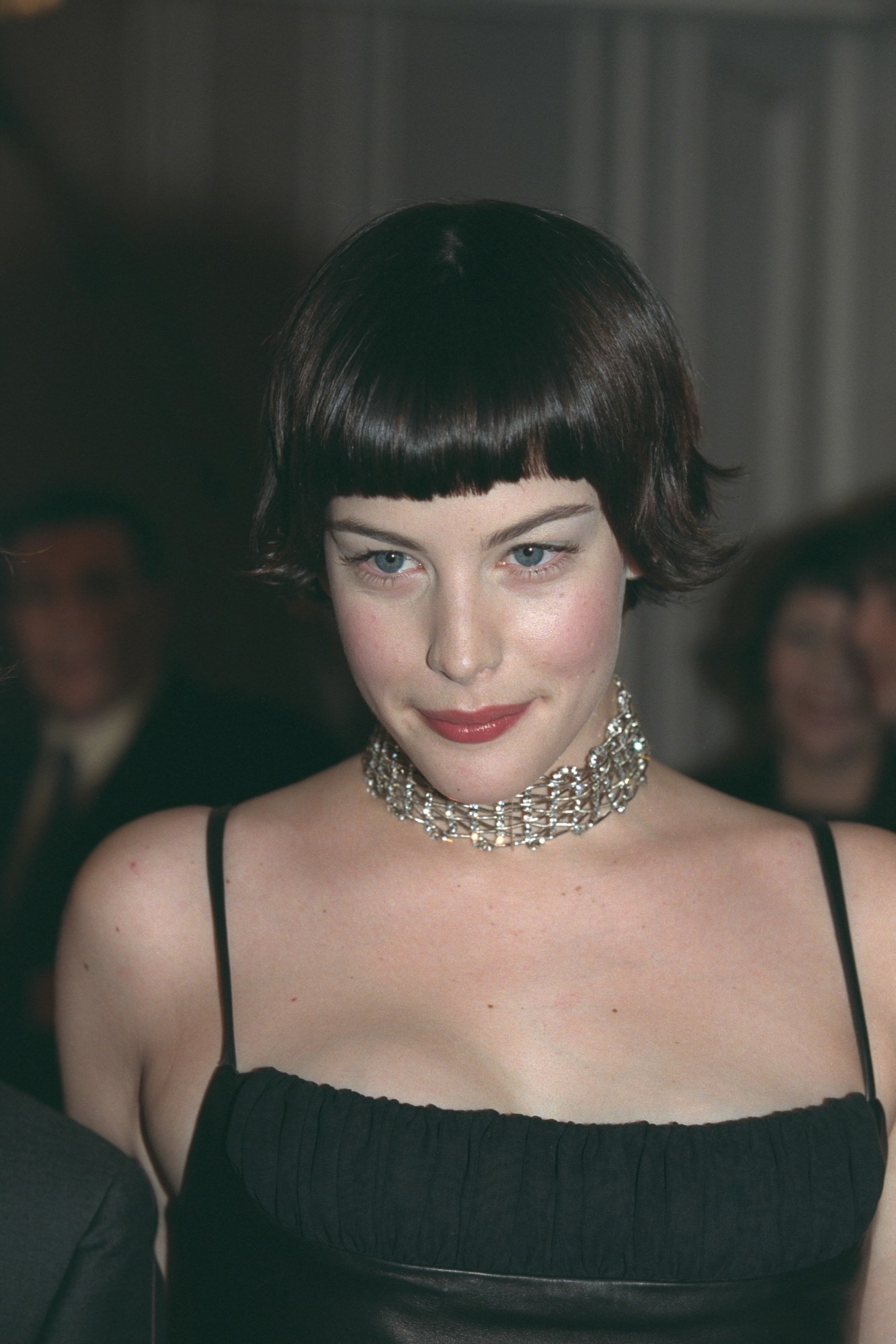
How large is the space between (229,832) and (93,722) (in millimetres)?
767

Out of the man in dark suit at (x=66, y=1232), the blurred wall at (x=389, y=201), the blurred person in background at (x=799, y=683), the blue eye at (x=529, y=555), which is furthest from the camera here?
the blurred person in background at (x=799, y=683)

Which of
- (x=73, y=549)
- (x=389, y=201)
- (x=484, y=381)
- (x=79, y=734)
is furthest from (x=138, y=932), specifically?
(x=389, y=201)

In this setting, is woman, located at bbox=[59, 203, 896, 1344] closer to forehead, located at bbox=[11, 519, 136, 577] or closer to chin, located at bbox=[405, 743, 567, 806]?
chin, located at bbox=[405, 743, 567, 806]

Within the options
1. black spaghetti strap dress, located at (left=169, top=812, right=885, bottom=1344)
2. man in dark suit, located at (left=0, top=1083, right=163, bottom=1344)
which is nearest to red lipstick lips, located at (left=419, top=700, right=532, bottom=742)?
black spaghetti strap dress, located at (left=169, top=812, right=885, bottom=1344)

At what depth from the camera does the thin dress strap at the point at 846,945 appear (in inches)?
45.1

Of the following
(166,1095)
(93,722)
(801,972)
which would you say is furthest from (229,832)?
(93,722)

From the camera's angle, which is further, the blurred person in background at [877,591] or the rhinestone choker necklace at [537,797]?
the blurred person in background at [877,591]

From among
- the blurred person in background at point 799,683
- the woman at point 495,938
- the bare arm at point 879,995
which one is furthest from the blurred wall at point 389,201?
the bare arm at point 879,995

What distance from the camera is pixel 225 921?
1.23m

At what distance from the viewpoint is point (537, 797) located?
4.01 feet

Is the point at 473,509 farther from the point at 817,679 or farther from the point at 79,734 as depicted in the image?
the point at 817,679

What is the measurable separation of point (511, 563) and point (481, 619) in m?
0.05

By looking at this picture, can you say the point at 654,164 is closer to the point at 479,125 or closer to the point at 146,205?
the point at 479,125

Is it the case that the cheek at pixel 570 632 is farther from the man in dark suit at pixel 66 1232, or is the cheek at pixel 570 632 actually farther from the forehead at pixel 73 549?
the forehead at pixel 73 549
